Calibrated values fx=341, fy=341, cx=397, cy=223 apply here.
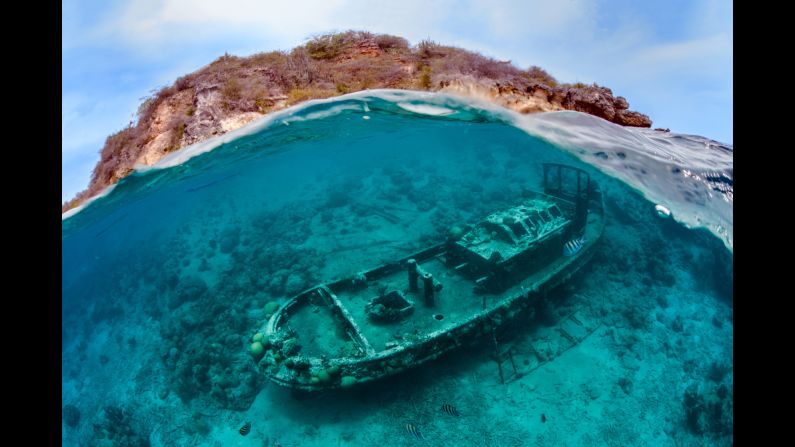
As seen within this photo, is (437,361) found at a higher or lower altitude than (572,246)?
lower

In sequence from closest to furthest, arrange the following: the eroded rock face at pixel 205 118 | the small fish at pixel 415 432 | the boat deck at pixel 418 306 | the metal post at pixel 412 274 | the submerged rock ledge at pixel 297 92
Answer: the small fish at pixel 415 432
the boat deck at pixel 418 306
the metal post at pixel 412 274
the eroded rock face at pixel 205 118
the submerged rock ledge at pixel 297 92

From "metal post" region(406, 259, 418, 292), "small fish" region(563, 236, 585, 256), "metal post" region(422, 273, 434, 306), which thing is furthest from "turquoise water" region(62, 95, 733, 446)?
"metal post" region(406, 259, 418, 292)

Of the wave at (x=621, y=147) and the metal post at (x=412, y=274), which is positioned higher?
the wave at (x=621, y=147)

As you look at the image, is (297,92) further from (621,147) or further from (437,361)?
(621,147)

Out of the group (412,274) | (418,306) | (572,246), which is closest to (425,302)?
(418,306)

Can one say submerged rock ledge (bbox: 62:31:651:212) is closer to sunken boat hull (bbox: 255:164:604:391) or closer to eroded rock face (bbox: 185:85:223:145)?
eroded rock face (bbox: 185:85:223:145)

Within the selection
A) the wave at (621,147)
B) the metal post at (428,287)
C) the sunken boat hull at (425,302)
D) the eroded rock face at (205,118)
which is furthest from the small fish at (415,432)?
the eroded rock face at (205,118)

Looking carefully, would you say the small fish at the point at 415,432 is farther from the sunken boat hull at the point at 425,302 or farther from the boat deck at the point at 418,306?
the boat deck at the point at 418,306

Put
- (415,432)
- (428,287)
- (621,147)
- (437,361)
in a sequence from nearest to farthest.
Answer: (415,432) → (437,361) → (428,287) → (621,147)
